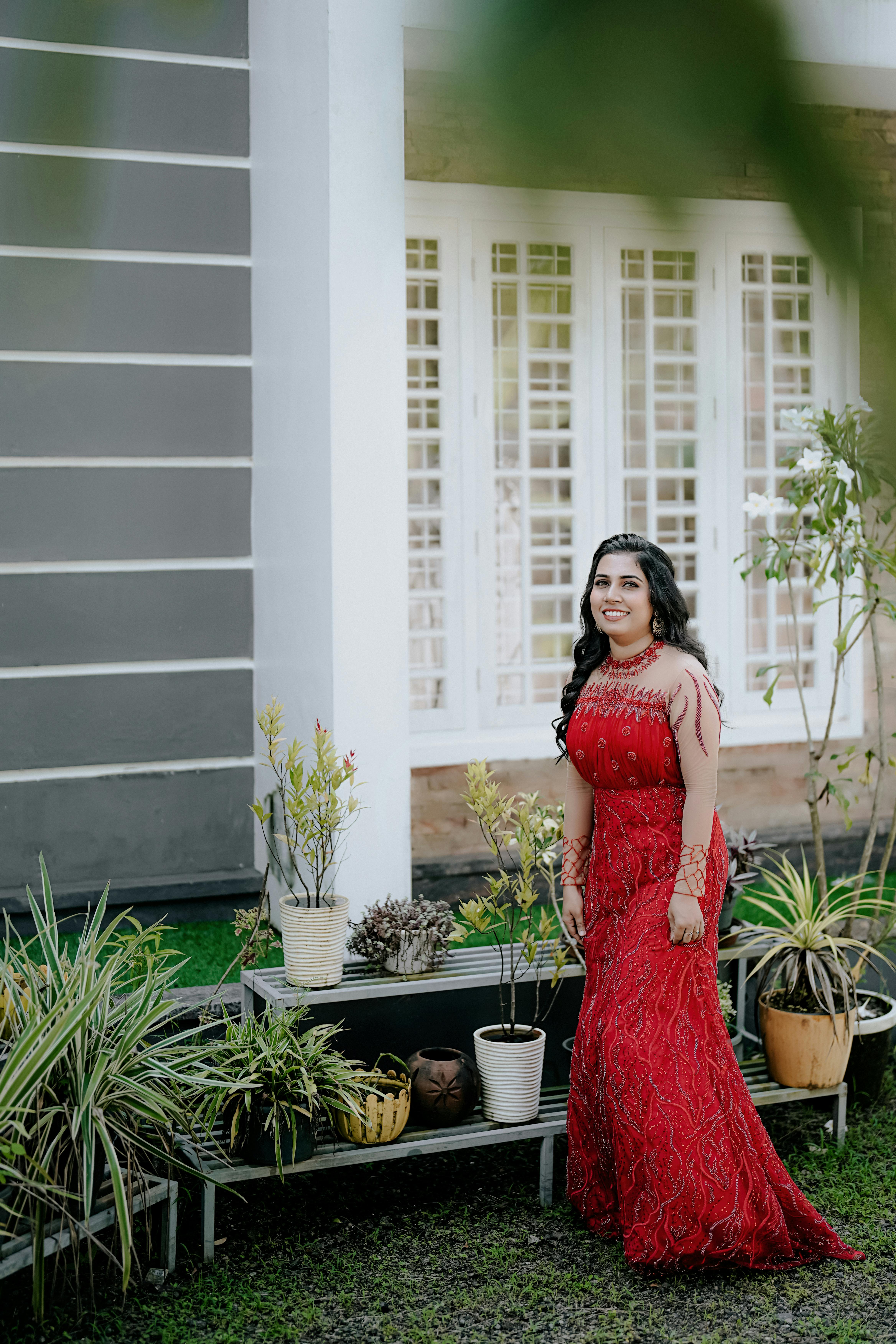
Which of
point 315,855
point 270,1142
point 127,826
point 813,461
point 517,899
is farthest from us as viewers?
point 127,826

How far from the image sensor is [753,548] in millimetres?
6211

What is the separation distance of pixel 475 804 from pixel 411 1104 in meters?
0.79

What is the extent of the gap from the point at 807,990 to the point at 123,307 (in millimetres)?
2644

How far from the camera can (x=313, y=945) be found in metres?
3.17

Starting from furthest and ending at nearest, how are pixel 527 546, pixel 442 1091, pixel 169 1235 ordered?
pixel 527 546, pixel 442 1091, pixel 169 1235

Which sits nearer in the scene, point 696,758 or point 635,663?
point 696,758

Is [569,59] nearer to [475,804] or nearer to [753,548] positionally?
[475,804]

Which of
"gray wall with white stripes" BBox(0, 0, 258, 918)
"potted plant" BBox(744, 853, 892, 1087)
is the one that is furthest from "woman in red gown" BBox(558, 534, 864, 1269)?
"gray wall with white stripes" BBox(0, 0, 258, 918)

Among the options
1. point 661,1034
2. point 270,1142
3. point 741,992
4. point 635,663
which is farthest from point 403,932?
point 741,992

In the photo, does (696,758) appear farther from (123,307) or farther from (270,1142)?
(123,307)

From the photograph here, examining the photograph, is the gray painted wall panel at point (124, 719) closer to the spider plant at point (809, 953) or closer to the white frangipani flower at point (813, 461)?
the spider plant at point (809, 953)

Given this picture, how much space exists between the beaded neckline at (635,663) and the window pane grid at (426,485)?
8.21 ft

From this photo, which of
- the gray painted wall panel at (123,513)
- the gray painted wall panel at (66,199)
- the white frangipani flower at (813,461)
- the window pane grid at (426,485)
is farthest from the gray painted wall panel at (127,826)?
the gray painted wall panel at (66,199)

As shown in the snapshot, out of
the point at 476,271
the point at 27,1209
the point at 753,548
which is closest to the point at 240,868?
the point at 27,1209
